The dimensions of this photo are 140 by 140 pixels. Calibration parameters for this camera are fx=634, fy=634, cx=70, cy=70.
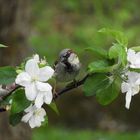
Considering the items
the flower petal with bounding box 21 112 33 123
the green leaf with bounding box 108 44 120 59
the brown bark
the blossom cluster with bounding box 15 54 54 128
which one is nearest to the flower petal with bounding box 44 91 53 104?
the blossom cluster with bounding box 15 54 54 128

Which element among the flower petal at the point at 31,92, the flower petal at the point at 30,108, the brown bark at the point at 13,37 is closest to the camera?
the flower petal at the point at 31,92

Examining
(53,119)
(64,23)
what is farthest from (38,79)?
(64,23)

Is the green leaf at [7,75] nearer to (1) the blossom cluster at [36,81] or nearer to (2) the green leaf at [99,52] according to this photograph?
(1) the blossom cluster at [36,81]

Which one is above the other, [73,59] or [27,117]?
[73,59]

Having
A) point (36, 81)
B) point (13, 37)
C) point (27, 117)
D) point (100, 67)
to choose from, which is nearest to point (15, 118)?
point (27, 117)

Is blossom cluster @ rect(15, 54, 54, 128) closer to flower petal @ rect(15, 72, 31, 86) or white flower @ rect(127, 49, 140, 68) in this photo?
flower petal @ rect(15, 72, 31, 86)

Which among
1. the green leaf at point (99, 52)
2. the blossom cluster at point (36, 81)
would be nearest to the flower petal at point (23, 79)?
the blossom cluster at point (36, 81)

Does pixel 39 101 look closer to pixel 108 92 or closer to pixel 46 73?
pixel 46 73
